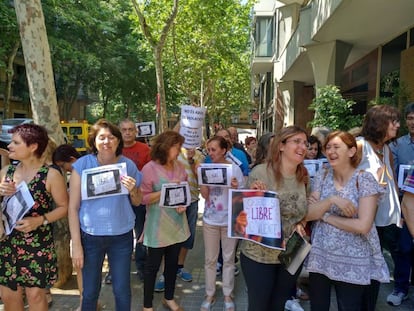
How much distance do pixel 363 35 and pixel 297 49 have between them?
11.0ft

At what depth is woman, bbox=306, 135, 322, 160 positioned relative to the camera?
4556mm

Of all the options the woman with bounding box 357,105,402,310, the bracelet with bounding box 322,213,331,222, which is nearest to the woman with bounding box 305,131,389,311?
the bracelet with bounding box 322,213,331,222

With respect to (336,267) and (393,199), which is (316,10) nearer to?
(393,199)

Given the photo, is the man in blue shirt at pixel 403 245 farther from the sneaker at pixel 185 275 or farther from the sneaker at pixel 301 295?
the sneaker at pixel 185 275

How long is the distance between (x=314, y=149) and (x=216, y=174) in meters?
1.56

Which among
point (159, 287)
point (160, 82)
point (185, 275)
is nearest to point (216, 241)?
point (159, 287)

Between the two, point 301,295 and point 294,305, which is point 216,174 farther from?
point 301,295

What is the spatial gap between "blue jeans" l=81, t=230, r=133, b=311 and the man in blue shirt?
9.10 ft

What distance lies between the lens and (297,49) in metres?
13.2

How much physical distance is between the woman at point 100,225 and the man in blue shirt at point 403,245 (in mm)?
2717

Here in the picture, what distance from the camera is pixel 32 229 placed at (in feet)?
9.28

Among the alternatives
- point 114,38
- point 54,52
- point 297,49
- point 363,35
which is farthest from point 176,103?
point 363,35

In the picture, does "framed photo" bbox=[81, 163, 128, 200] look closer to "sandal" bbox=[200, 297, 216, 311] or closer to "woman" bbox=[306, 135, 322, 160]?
"sandal" bbox=[200, 297, 216, 311]

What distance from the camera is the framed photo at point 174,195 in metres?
3.42
